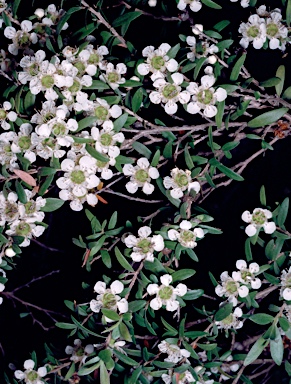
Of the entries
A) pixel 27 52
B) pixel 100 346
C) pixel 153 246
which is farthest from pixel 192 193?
pixel 27 52

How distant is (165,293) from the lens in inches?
50.8

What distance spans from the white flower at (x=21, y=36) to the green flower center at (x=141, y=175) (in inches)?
19.8

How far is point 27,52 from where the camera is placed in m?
1.40

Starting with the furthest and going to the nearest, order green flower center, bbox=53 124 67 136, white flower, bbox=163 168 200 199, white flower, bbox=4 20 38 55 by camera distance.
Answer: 1. white flower, bbox=4 20 38 55
2. white flower, bbox=163 168 200 199
3. green flower center, bbox=53 124 67 136

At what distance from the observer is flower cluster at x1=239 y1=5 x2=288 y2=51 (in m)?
1.37

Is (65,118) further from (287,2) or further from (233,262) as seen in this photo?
(233,262)

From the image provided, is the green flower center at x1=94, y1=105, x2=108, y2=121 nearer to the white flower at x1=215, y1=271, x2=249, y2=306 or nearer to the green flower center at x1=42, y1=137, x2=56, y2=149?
the green flower center at x1=42, y1=137, x2=56, y2=149

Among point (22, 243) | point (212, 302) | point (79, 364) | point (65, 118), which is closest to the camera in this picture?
point (65, 118)

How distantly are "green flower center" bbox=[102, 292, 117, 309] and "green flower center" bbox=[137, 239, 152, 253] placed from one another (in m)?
0.15

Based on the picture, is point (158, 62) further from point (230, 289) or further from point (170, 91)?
point (230, 289)

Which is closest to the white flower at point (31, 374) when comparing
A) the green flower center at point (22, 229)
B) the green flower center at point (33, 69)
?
the green flower center at point (22, 229)

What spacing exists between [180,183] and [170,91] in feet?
0.81

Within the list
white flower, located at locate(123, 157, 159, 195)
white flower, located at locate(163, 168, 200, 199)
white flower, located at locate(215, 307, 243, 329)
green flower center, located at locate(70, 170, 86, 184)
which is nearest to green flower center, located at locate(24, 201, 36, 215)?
green flower center, located at locate(70, 170, 86, 184)

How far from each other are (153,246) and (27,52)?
0.67 m
